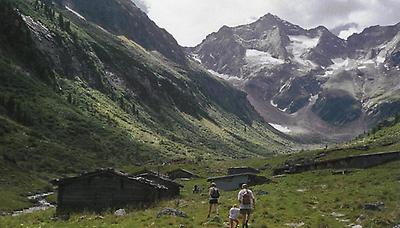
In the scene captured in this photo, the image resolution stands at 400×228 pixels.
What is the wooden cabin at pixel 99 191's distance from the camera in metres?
58.7

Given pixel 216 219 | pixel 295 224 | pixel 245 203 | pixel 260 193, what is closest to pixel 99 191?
pixel 260 193

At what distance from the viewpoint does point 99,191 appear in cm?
5894

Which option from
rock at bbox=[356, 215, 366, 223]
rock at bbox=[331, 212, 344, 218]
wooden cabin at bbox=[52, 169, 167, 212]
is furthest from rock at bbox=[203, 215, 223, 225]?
wooden cabin at bbox=[52, 169, 167, 212]

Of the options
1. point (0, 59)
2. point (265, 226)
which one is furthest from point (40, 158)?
point (265, 226)

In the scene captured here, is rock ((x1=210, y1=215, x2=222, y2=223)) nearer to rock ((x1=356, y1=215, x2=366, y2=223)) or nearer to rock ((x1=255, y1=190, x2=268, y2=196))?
rock ((x1=356, y1=215, x2=366, y2=223))

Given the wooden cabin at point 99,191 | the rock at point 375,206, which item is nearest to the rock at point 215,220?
the rock at point 375,206

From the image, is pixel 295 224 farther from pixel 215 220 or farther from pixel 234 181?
pixel 234 181

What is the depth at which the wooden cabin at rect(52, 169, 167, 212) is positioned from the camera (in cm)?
5872

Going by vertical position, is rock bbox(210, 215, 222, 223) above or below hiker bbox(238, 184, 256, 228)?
below

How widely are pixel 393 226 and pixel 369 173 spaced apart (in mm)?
36450

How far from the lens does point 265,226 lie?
35938 mm

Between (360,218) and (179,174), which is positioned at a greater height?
(179,174)

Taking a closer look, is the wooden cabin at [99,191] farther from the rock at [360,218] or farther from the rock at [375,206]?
the rock at [360,218]

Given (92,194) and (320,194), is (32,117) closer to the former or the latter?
(92,194)
